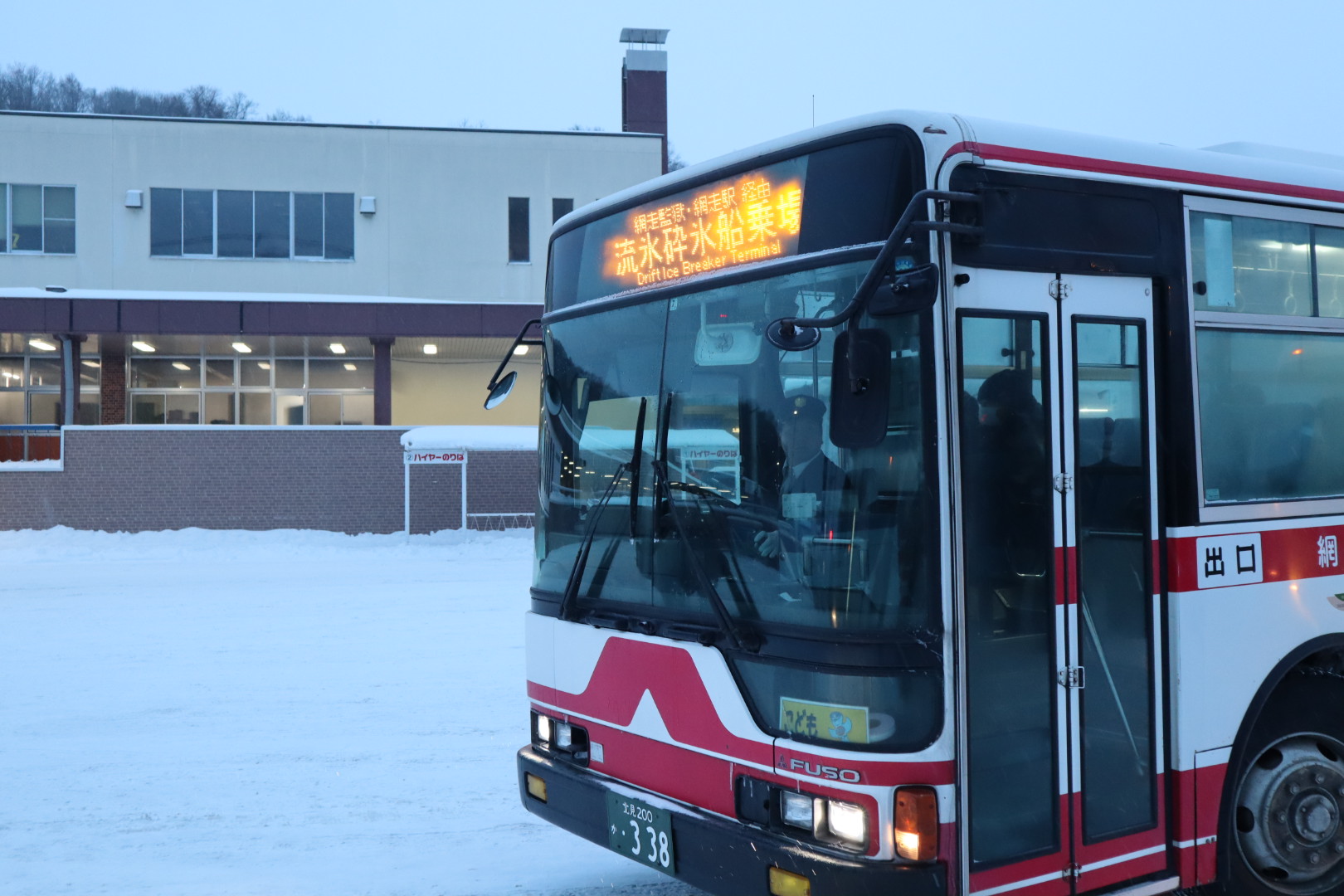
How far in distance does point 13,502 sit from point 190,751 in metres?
20.7

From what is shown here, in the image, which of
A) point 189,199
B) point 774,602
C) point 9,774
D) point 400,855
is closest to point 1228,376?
point 774,602

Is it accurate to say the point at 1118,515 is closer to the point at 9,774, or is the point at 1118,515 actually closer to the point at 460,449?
the point at 9,774

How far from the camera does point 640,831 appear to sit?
4.14m

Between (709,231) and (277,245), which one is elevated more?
(277,245)

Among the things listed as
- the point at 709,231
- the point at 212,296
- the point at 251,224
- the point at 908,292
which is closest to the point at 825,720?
the point at 908,292

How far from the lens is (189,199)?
99.5 ft

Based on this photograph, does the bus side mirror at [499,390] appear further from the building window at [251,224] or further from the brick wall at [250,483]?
the building window at [251,224]

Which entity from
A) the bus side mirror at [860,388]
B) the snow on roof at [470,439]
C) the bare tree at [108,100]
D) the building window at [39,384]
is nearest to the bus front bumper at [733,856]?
the bus side mirror at [860,388]

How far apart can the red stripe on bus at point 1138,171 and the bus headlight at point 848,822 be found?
6.76 feet

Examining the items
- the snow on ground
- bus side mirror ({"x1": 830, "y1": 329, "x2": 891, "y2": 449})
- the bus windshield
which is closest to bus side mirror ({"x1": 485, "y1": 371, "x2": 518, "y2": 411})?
the bus windshield

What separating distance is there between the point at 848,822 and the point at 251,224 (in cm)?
3035

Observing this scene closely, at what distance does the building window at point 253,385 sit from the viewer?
3183 centimetres

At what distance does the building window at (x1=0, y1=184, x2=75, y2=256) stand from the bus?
1182 inches

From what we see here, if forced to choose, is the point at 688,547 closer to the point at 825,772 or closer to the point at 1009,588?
the point at 825,772
